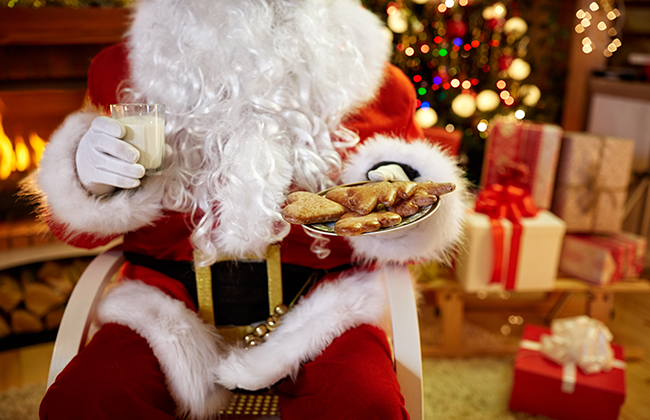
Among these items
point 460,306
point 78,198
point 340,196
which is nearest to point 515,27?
point 460,306

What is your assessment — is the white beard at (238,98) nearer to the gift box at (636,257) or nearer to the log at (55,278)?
the log at (55,278)

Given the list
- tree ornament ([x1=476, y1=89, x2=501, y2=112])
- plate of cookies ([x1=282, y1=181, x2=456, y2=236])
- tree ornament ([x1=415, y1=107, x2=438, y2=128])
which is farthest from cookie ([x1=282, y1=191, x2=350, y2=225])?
tree ornament ([x1=476, y1=89, x2=501, y2=112])

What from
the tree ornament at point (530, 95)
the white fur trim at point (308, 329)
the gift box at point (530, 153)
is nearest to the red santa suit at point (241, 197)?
the white fur trim at point (308, 329)

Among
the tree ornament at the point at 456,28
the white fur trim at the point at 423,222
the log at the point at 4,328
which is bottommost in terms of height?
the log at the point at 4,328

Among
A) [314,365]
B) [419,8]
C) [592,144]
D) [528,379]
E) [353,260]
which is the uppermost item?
[419,8]

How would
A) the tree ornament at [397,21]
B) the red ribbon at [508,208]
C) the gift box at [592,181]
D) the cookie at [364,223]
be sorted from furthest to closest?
1. the tree ornament at [397,21]
2. the gift box at [592,181]
3. the red ribbon at [508,208]
4. the cookie at [364,223]

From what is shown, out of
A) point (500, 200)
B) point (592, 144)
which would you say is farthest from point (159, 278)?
point (592, 144)

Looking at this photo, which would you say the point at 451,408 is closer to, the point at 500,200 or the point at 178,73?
the point at 500,200
